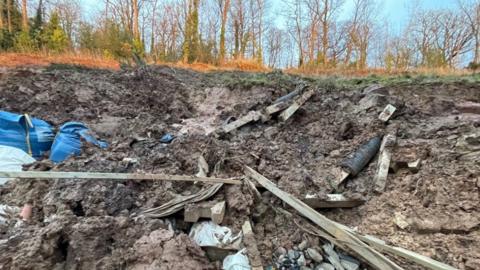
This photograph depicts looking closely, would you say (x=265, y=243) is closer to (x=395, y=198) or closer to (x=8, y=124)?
(x=395, y=198)

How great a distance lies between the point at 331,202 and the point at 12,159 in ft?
14.6

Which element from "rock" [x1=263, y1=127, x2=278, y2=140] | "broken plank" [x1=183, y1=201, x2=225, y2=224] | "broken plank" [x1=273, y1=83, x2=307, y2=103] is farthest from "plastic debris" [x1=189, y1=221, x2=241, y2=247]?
"broken plank" [x1=273, y1=83, x2=307, y2=103]

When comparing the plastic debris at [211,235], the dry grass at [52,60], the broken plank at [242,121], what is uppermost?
the dry grass at [52,60]

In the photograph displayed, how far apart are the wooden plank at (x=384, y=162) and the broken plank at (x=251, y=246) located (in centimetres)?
160

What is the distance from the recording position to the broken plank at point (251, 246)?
7.38ft

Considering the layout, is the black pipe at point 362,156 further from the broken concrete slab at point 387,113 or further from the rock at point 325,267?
the rock at point 325,267

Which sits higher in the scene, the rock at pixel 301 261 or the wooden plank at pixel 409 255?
the wooden plank at pixel 409 255

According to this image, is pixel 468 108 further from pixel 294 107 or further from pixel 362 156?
pixel 294 107

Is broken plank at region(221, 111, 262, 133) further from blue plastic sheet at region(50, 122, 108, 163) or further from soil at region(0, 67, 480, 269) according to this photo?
blue plastic sheet at region(50, 122, 108, 163)

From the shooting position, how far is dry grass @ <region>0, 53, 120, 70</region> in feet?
28.9

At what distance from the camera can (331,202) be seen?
114 inches

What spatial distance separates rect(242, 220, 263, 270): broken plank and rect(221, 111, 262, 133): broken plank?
9.36 ft

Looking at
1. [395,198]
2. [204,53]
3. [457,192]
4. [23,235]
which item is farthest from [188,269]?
[204,53]

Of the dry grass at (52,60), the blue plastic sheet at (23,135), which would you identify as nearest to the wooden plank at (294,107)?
the blue plastic sheet at (23,135)
